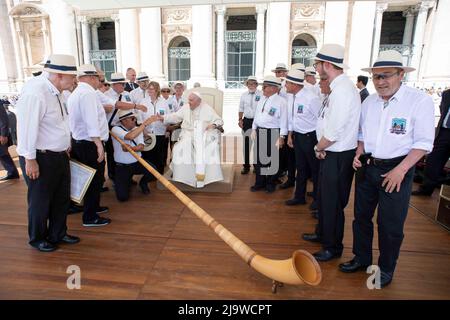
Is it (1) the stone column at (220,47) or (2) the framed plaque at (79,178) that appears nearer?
(2) the framed plaque at (79,178)

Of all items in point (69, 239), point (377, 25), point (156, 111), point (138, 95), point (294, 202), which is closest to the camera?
point (69, 239)

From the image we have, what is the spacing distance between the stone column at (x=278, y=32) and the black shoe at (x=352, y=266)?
14962 mm

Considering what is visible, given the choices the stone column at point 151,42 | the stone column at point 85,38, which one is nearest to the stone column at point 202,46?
the stone column at point 151,42

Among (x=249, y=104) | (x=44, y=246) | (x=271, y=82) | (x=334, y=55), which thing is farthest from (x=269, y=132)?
(x=44, y=246)

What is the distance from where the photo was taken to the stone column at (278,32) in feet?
53.0

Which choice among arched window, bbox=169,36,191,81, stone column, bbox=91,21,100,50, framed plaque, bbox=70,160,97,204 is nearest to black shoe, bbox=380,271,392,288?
framed plaque, bbox=70,160,97,204

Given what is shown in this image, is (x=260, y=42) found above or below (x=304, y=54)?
above

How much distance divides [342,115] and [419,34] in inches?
774

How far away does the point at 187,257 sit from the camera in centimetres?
284

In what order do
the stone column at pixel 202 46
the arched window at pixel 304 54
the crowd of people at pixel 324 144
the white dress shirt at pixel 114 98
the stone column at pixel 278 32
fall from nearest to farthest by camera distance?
the crowd of people at pixel 324 144 → the white dress shirt at pixel 114 98 → the stone column at pixel 278 32 → the stone column at pixel 202 46 → the arched window at pixel 304 54

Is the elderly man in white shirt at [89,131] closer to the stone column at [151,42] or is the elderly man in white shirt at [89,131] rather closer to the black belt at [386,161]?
the black belt at [386,161]

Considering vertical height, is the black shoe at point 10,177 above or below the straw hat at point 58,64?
below

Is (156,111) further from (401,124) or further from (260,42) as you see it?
(260,42)
